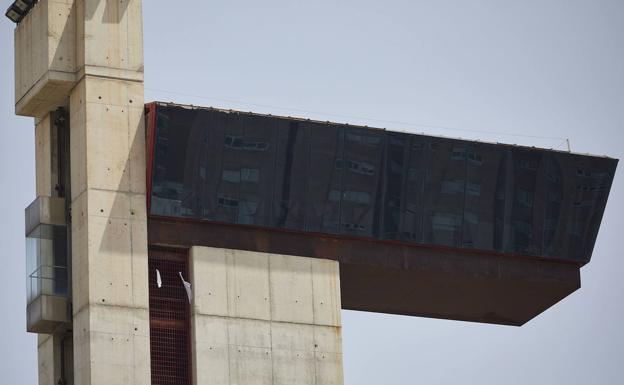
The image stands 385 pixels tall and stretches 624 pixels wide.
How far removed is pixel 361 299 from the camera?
112 m

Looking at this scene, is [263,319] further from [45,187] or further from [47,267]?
[45,187]

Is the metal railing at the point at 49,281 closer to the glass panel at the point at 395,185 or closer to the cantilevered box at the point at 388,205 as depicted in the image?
the cantilevered box at the point at 388,205

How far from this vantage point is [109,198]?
100688mm

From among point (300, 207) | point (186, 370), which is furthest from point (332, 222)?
point (186, 370)

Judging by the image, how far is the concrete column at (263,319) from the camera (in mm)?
101062

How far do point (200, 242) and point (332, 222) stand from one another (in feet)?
22.2

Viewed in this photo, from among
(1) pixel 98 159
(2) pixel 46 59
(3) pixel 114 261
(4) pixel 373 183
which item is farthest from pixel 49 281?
(4) pixel 373 183

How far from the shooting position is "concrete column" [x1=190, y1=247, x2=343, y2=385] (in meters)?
101

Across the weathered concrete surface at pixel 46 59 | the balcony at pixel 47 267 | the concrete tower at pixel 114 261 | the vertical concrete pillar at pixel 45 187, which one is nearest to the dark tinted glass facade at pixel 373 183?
the concrete tower at pixel 114 261

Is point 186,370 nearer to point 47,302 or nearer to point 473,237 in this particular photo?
point 47,302

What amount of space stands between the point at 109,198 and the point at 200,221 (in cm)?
481

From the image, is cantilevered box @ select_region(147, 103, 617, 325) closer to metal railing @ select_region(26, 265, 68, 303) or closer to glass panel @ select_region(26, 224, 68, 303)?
glass panel @ select_region(26, 224, 68, 303)

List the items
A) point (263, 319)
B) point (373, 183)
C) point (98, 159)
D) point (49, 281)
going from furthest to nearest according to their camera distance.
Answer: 1. point (373, 183)
2. point (263, 319)
3. point (98, 159)
4. point (49, 281)

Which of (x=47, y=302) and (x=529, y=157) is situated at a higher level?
(x=529, y=157)
